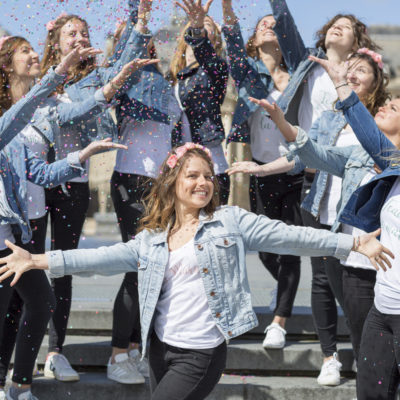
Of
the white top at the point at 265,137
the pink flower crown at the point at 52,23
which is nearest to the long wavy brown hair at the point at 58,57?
the pink flower crown at the point at 52,23

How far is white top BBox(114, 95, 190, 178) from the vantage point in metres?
4.41

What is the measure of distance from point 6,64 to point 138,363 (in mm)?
2012

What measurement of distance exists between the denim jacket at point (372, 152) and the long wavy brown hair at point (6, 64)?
1.96 metres

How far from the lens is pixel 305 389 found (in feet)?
14.8

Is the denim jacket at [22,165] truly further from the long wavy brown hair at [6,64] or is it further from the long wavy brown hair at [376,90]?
the long wavy brown hair at [376,90]

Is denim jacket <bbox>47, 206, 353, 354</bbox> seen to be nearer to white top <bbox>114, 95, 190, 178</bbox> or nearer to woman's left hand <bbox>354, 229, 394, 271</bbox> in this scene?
woman's left hand <bbox>354, 229, 394, 271</bbox>

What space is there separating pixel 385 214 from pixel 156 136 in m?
1.68

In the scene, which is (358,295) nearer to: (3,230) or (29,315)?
(29,315)

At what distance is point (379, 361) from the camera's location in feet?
10.8

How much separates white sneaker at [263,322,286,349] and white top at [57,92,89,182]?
158cm

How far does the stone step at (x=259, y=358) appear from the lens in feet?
15.7

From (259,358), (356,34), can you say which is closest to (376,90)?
(356,34)

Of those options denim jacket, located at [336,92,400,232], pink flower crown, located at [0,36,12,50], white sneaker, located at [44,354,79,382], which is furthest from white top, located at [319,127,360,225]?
pink flower crown, located at [0,36,12,50]

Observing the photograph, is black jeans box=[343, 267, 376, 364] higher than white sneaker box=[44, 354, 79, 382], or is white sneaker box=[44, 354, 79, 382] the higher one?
black jeans box=[343, 267, 376, 364]
